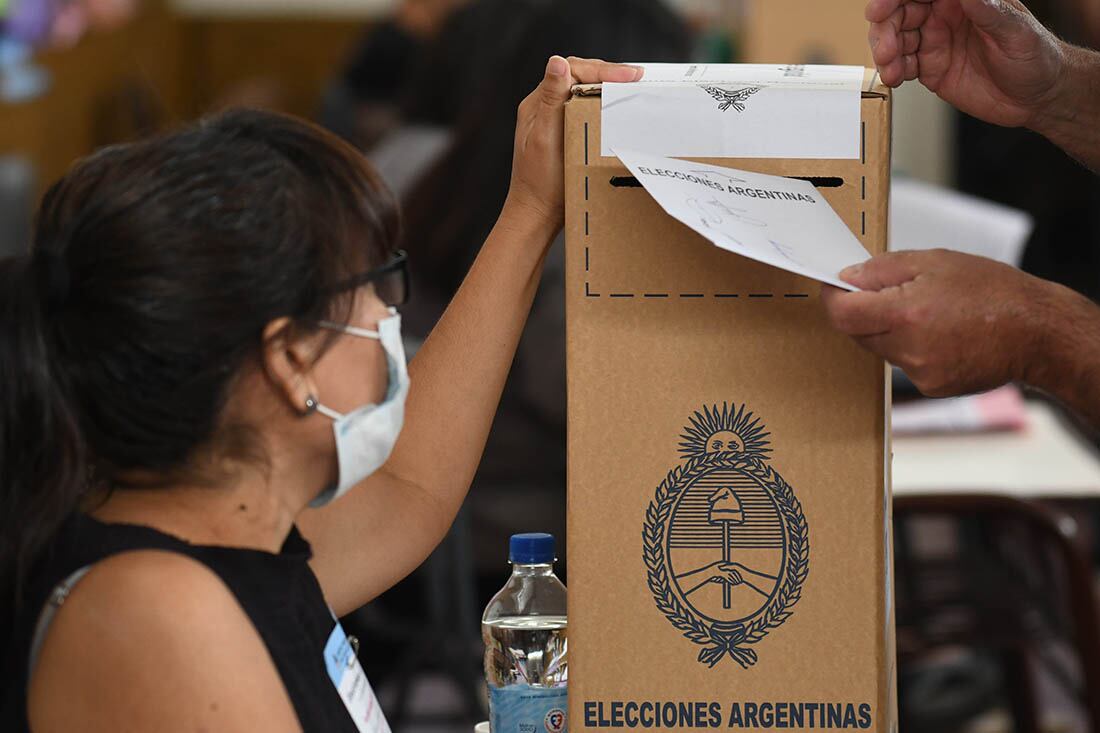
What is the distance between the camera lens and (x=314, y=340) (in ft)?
3.33

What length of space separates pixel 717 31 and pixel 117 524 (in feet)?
21.1

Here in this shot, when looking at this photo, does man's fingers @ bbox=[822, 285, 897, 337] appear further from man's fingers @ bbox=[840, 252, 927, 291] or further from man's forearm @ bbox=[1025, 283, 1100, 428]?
man's forearm @ bbox=[1025, 283, 1100, 428]

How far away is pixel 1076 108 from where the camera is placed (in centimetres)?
123

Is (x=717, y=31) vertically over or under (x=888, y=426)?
over

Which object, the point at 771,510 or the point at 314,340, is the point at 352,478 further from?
the point at 771,510

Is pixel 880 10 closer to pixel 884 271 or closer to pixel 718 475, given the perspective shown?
pixel 884 271

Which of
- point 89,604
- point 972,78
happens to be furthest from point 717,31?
point 89,604

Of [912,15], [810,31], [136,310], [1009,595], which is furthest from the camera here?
[810,31]

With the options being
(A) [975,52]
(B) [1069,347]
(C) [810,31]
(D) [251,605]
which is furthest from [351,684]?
(C) [810,31]

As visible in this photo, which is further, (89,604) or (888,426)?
(888,426)

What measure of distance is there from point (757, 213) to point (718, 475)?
0.19 metres

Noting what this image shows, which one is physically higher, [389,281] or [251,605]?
[389,281]

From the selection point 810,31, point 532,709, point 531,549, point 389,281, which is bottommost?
point 532,709

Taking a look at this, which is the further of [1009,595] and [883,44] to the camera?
[1009,595]
